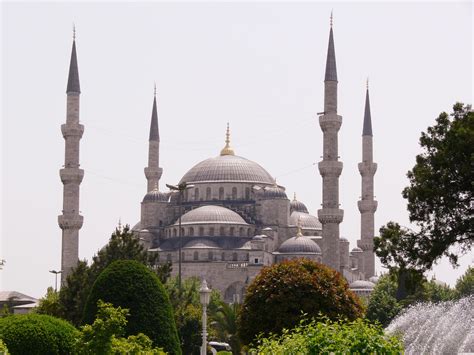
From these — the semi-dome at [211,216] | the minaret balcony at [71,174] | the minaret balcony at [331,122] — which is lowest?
the semi-dome at [211,216]

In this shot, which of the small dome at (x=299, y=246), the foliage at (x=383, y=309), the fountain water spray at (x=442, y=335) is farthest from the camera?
the small dome at (x=299, y=246)

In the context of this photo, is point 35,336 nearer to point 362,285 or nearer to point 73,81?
point 73,81

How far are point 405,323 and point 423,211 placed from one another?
7.18 m

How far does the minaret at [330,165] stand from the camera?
63.0 m

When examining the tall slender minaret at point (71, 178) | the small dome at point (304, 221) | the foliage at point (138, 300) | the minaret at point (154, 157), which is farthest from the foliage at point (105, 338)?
the small dome at point (304, 221)

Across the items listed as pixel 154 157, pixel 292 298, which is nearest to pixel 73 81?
pixel 154 157

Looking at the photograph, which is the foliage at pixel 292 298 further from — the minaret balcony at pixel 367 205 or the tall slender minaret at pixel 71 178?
the minaret balcony at pixel 367 205

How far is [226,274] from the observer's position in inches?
2938

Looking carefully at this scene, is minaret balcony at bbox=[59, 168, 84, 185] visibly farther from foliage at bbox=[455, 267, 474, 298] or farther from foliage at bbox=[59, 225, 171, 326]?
foliage at bbox=[59, 225, 171, 326]

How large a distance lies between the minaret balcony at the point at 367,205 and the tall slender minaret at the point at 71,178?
2105cm

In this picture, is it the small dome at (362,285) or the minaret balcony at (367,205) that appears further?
the minaret balcony at (367,205)

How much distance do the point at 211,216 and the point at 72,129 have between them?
56.2ft

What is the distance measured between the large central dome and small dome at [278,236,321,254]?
30.8 feet

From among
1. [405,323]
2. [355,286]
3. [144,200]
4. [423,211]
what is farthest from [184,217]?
[423,211]
